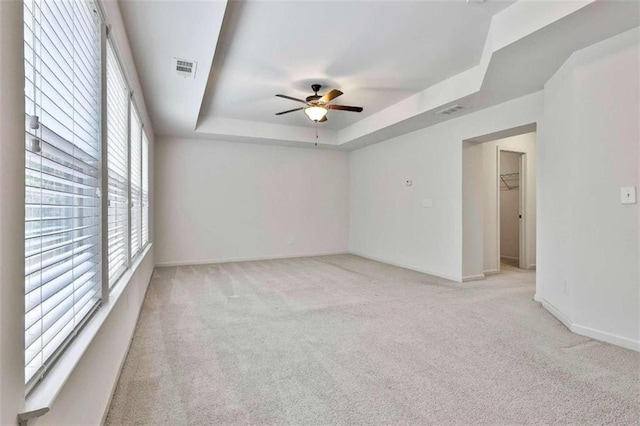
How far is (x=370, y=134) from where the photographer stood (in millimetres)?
5797

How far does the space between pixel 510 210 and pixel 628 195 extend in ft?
14.6

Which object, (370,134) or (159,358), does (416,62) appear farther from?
(159,358)

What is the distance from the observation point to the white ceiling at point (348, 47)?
8.56 ft

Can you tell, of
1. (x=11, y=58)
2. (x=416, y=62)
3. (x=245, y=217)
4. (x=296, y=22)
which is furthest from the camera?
(x=245, y=217)

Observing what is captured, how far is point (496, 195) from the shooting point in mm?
5605

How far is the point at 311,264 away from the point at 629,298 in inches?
173

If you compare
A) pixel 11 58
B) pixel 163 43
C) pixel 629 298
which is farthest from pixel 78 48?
pixel 629 298

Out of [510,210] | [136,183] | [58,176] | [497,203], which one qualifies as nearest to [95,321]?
[58,176]

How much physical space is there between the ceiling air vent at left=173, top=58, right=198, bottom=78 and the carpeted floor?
7.86 feet

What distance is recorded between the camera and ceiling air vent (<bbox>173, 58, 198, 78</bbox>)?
118 inches

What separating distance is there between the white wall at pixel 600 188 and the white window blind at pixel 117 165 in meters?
3.70

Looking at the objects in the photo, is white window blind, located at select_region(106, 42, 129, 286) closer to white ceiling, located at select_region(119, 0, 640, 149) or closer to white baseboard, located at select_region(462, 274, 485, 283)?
white ceiling, located at select_region(119, 0, 640, 149)

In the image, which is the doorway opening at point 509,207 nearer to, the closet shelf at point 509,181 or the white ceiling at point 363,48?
the closet shelf at point 509,181

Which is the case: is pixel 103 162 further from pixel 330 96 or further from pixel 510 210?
pixel 510 210
